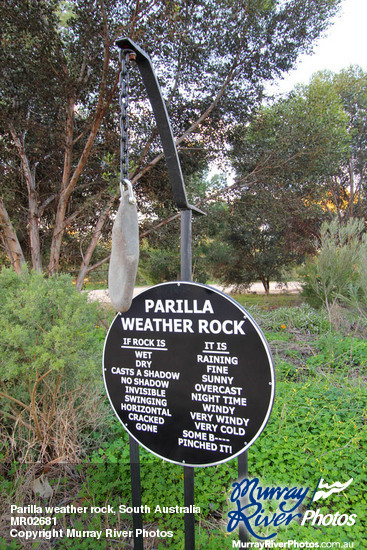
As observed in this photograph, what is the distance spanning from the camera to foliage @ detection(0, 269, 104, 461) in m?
2.56

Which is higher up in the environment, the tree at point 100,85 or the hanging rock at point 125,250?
the tree at point 100,85

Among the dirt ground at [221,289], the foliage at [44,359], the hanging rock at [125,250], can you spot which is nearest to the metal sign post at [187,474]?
the hanging rock at [125,250]

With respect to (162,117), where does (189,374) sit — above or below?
below

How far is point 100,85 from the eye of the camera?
6.78 meters

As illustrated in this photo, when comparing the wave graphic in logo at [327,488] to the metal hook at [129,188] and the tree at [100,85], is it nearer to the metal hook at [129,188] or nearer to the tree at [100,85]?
the metal hook at [129,188]

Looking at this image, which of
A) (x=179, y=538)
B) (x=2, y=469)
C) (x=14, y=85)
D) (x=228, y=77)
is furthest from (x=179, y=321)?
(x=228, y=77)

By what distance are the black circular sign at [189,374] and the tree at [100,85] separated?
4426 millimetres

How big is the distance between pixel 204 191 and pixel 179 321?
11.2 m

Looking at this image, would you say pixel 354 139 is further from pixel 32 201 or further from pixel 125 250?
pixel 125 250

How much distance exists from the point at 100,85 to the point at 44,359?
587cm

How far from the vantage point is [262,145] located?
9.87 meters

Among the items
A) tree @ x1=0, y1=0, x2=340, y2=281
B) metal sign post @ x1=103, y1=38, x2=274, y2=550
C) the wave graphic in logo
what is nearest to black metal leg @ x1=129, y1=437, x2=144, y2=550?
metal sign post @ x1=103, y1=38, x2=274, y2=550

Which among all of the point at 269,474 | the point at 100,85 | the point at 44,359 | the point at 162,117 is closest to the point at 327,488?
the point at 269,474

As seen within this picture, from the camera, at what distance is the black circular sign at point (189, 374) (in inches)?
68.5
